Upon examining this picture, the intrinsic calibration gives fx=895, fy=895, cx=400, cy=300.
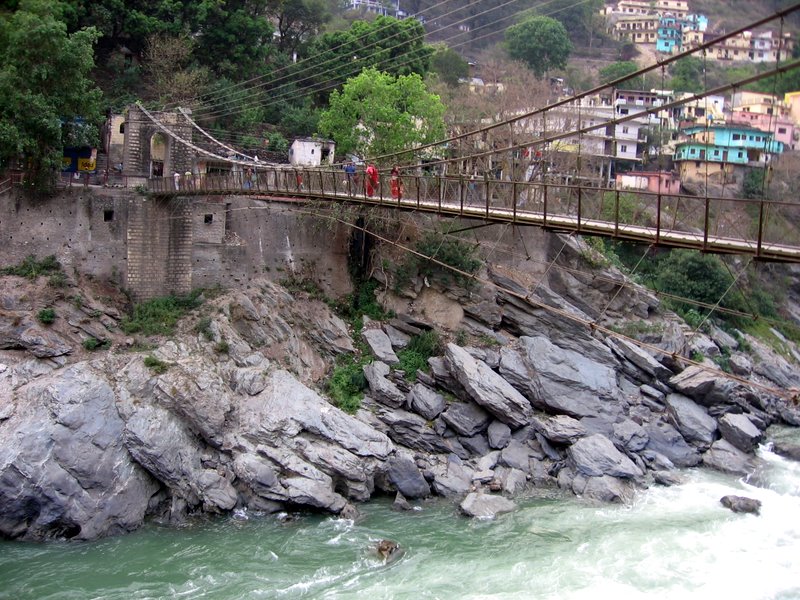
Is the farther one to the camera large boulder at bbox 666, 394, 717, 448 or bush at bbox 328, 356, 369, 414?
large boulder at bbox 666, 394, 717, 448

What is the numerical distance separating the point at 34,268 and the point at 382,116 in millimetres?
7528

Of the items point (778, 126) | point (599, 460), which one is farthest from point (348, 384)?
point (778, 126)

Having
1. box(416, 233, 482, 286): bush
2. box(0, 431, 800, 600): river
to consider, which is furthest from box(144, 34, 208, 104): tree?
box(0, 431, 800, 600): river

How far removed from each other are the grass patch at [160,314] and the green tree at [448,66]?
17.3 m

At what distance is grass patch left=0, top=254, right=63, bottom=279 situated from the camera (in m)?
15.3

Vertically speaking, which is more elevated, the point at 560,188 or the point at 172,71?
the point at 172,71

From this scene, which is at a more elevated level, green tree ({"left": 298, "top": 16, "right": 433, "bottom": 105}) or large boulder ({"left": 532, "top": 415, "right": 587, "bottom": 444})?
green tree ({"left": 298, "top": 16, "right": 433, "bottom": 105})

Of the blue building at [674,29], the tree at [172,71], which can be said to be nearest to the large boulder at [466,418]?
the tree at [172,71]

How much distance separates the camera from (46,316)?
1465 centimetres

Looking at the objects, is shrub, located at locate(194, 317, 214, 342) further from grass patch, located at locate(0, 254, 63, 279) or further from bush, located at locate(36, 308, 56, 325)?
grass patch, located at locate(0, 254, 63, 279)

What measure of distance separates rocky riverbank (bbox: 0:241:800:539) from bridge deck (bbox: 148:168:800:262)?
1293 millimetres

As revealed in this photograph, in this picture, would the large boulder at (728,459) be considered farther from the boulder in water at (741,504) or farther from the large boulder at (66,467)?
the large boulder at (66,467)

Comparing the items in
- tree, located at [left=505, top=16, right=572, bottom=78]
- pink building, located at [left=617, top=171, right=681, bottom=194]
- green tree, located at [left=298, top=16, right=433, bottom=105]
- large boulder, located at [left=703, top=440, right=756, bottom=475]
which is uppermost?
tree, located at [left=505, top=16, right=572, bottom=78]

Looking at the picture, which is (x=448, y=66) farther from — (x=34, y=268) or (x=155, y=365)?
(x=155, y=365)
